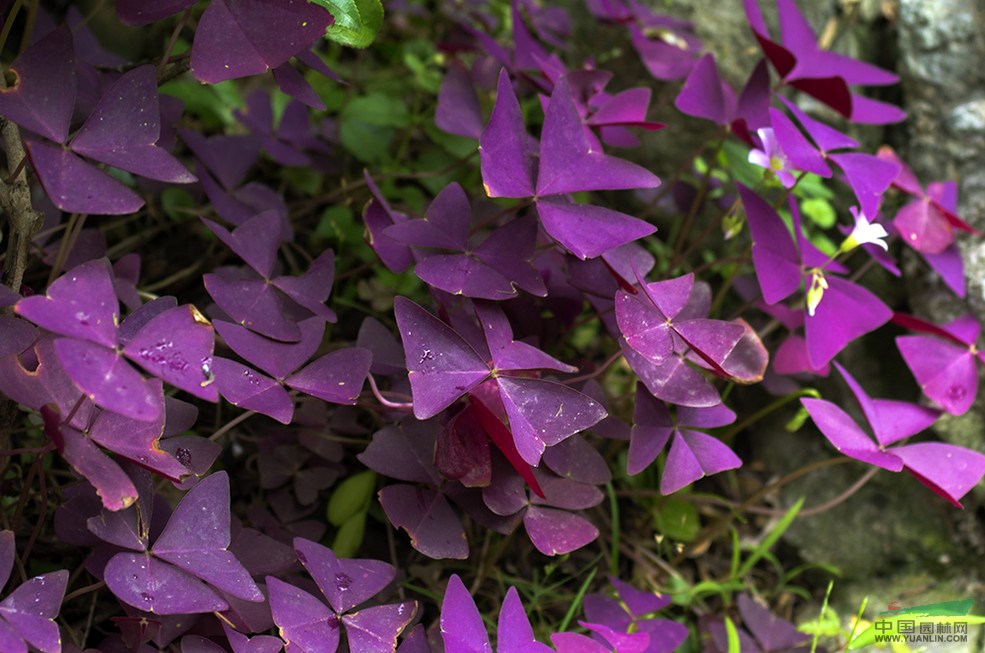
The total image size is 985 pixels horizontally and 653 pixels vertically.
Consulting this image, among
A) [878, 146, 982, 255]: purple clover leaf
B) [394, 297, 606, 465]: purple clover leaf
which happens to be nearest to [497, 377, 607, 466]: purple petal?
[394, 297, 606, 465]: purple clover leaf

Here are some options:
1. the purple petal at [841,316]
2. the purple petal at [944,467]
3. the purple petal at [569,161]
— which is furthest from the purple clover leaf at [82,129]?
the purple petal at [944,467]

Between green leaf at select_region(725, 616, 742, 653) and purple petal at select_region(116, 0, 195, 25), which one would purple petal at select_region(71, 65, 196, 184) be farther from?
green leaf at select_region(725, 616, 742, 653)

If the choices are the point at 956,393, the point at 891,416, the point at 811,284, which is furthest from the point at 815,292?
the point at 956,393

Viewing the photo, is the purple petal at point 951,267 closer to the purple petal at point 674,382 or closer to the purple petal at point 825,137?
the purple petal at point 825,137

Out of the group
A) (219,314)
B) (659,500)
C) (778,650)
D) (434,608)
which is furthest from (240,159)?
(778,650)

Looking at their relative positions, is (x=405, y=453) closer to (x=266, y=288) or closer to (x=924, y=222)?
(x=266, y=288)

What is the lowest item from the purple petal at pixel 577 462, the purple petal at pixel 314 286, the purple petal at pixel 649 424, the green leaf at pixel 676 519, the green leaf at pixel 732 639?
the green leaf at pixel 676 519
